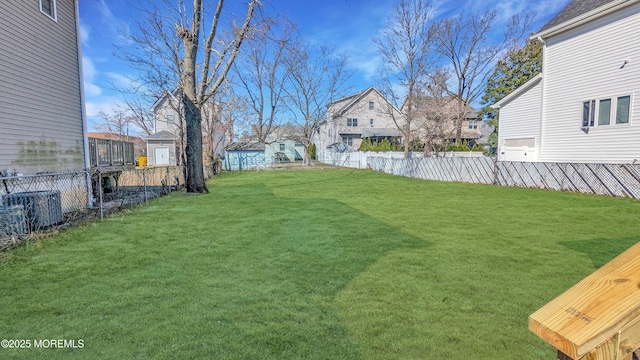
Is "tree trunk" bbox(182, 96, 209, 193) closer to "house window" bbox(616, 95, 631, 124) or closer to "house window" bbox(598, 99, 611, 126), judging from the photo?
"house window" bbox(598, 99, 611, 126)

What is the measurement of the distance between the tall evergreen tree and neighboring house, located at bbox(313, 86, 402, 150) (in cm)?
960

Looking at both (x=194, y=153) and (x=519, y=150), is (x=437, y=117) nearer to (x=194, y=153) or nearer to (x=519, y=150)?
(x=519, y=150)

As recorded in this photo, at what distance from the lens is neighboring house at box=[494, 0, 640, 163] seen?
961cm

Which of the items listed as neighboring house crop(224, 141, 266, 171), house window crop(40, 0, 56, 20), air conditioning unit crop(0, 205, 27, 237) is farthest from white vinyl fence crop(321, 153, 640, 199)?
house window crop(40, 0, 56, 20)

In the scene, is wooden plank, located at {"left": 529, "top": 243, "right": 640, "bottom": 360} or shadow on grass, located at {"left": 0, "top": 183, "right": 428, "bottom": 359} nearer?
wooden plank, located at {"left": 529, "top": 243, "right": 640, "bottom": 360}

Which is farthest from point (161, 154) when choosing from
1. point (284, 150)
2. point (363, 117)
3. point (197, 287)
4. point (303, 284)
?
point (303, 284)

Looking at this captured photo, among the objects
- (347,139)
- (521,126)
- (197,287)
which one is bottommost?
(197,287)

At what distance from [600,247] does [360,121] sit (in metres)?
33.3

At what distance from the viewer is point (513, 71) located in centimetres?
2572

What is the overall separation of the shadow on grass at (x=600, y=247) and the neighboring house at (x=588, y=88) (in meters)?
7.23

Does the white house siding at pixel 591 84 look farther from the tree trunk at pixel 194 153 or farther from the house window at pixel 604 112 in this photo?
the tree trunk at pixel 194 153

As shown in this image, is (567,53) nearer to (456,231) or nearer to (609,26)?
(609,26)

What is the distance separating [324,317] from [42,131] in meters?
9.49

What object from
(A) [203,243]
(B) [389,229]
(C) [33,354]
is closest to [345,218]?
(B) [389,229]
